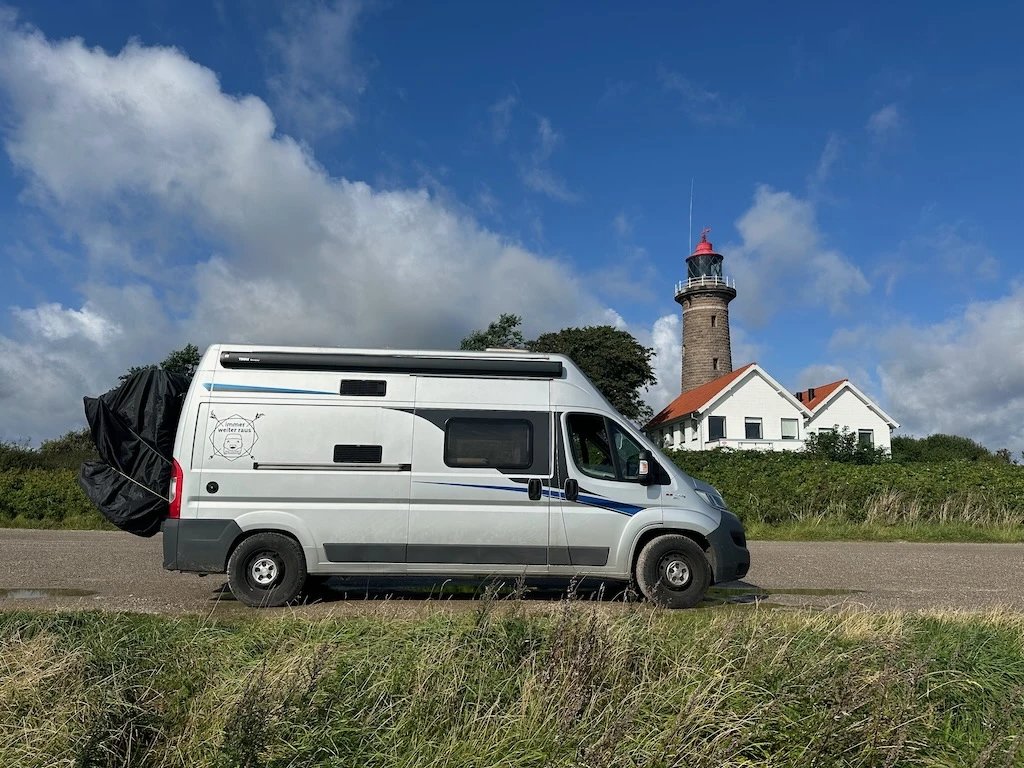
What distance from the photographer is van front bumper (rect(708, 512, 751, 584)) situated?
8195mm

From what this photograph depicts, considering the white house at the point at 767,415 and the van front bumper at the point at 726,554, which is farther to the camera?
the white house at the point at 767,415

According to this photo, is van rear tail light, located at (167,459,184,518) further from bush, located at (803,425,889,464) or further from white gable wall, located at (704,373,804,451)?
white gable wall, located at (704,373,804,451)

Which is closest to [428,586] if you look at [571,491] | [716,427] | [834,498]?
[571,491]

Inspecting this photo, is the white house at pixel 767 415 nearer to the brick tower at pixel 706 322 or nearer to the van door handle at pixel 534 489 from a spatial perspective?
the brick tower at pixel 706 322

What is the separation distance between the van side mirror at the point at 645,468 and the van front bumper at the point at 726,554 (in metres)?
0.82

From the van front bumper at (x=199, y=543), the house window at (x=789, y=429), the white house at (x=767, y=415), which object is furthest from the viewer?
the house window at (x=789, y=429)

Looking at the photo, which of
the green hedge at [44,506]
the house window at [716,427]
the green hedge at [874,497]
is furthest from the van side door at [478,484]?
the house window at [716,427]

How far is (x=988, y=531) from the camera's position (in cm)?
1697

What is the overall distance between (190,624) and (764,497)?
14744 mm

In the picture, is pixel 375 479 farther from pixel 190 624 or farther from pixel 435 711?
pixel 435 711

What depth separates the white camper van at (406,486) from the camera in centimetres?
794

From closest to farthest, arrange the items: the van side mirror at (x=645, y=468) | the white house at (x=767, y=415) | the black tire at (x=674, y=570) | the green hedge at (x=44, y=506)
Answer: the black tire at (x=674, y=570) → the van side mirror at (x=645, y=468) → the green hedge at (x=44, y=506) → the white house at (x=767, y=415)

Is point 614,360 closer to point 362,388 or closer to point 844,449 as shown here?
point 844,449

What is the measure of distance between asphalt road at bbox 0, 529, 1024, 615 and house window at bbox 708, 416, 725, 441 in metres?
36.6
